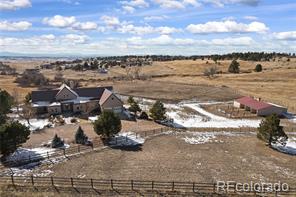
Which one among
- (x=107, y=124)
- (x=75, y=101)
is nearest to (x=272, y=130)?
(x=107, y=124)

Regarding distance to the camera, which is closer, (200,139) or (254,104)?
(200,139)

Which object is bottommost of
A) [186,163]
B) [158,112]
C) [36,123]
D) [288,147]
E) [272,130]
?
[288,147]

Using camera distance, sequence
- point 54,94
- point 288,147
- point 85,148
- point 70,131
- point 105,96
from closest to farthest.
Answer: point 85,148, point 288,147, point 70,131, point 105,96, point 54,94

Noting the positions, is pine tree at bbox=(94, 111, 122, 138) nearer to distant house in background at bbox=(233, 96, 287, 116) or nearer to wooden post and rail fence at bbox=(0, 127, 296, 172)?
wooden post and rail fence at bbox=(0, 127, 296, 172)

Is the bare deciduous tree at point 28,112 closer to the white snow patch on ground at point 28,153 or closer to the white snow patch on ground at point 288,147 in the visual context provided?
the white snow patch on ground at point 28,153

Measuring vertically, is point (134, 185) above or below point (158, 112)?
below

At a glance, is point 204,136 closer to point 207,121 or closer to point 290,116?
point 207,121
